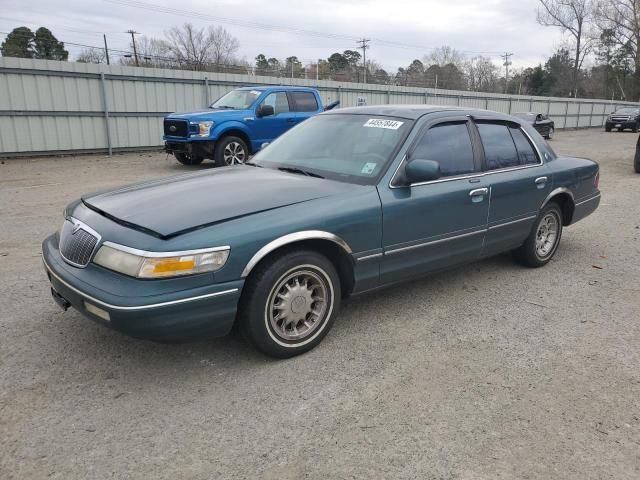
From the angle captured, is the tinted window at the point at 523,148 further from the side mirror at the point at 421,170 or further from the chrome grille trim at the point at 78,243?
the chrome grille trim at the point at 78,243

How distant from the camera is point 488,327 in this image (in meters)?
3.82

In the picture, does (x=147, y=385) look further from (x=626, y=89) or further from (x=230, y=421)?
(x=626, y=89)

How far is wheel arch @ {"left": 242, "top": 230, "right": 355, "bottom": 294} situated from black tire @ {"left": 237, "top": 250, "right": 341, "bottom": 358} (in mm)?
55

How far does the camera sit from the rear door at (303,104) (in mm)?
12086

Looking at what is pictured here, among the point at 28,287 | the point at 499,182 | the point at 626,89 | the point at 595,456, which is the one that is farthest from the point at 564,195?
the point at 626,89

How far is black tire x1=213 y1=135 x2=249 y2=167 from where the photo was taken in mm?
11023

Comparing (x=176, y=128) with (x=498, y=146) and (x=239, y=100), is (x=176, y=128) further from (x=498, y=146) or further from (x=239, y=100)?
(x=498, y=146)

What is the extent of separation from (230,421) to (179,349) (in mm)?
890

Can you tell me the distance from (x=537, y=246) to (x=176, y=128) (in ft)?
28.2

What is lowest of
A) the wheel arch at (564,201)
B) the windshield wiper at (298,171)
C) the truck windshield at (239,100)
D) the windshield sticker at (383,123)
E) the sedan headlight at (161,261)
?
the wheel arch at (564,201)

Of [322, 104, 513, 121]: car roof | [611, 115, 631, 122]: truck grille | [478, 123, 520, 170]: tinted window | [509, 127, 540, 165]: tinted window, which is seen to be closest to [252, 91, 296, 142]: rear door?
[322, 104, 513, 121]: car roof

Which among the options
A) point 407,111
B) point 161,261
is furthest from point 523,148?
point 161,261

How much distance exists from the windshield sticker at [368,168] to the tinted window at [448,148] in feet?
1.04

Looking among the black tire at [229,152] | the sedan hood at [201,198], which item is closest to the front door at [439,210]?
the sedan hood at [201,198]
